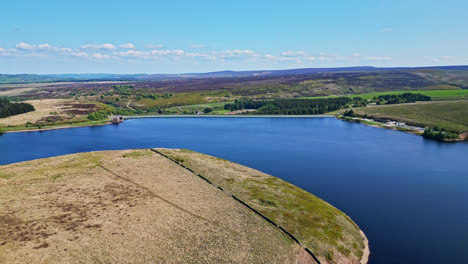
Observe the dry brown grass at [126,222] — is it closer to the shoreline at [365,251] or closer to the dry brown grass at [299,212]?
the dry brown grass at [299,212]

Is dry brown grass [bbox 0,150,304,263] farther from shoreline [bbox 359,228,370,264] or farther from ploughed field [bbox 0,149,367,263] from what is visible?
shoreline [bbox 359,228,370,264]

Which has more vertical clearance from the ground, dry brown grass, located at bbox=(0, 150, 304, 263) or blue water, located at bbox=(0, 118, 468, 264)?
dry brown grass, located at bbox=(0, 150, 304, 263)

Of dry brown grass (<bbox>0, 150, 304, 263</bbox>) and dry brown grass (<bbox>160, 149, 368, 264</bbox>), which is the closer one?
dry brown grass (<bbox>0, 150, 304, 263</bbox>)

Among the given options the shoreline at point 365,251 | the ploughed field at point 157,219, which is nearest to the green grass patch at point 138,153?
the ploughed field at point 157,219

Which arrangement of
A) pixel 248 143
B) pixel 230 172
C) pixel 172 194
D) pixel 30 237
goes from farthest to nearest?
pixel 248 143
pixel 230 172
pixel 172 194
pixel 30 237

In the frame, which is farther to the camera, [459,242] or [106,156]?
[106,156]

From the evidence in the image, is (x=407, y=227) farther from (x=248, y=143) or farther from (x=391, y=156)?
(x=248, y=143)

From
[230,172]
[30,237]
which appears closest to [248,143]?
[230,172]

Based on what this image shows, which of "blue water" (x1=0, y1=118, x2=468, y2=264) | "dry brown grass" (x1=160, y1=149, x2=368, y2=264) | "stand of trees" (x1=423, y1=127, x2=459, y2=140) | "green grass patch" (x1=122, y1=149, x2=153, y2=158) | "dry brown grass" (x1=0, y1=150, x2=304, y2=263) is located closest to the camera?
"dry brown grass" (x1=0, y1=150, x2=304, y2=263)

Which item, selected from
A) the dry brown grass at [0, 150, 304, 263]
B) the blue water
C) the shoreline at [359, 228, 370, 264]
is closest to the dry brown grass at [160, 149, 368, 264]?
the shoreline at [359, 228, 370, 264]
